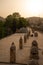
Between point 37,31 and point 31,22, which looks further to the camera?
point 31,22

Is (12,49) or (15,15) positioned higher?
(15,15)

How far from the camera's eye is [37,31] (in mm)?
1938

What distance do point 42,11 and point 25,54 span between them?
1.12m

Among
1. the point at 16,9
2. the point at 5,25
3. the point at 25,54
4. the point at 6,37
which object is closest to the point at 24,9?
the point at 16,9

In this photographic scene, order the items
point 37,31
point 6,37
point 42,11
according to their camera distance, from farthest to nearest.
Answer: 1. point 42,11
2. point 37,31
3. point 6,37

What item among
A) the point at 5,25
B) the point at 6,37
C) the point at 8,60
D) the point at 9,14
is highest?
the point at 9,14

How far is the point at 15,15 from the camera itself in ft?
7.54

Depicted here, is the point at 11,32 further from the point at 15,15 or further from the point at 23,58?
the point at 23,58

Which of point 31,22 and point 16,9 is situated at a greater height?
point 16,9

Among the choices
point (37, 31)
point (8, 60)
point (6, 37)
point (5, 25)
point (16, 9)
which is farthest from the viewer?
point (16, 9)

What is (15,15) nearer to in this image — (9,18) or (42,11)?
(9,18)

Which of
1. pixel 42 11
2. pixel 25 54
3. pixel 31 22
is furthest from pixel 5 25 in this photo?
pixel 25 54

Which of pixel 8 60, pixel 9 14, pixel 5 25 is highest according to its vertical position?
pixel 9 14

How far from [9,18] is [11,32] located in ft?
0.89
